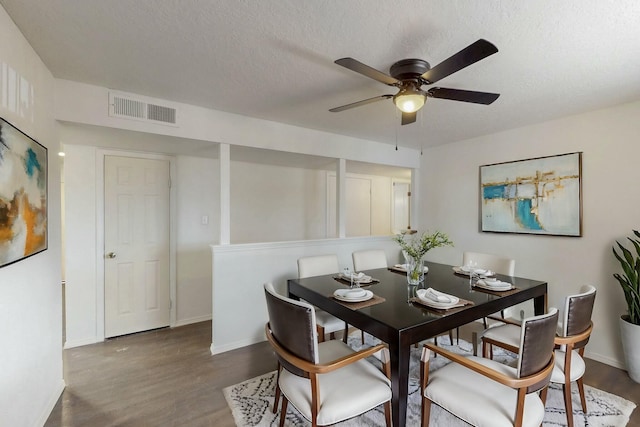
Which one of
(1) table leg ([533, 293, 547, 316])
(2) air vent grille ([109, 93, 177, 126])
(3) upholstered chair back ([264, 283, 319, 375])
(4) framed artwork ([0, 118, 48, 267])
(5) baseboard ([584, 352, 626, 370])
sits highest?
(2) air vent grille ([109, 93, 177, 126])

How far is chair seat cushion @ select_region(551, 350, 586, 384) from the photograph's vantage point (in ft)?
5.64

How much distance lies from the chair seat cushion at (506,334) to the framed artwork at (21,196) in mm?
2986

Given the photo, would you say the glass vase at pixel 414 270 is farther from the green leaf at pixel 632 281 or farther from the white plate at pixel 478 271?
the green leaf at pixel 632 281

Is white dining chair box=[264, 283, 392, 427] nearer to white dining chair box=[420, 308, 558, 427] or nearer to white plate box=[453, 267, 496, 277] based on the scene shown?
white dining chair box=[420, 308, 558, 427]

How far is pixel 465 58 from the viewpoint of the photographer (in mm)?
1452

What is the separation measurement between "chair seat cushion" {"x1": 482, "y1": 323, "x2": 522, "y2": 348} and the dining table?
0.85ft

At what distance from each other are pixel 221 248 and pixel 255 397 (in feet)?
4.46

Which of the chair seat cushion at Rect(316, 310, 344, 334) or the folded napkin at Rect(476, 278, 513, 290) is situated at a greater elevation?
the folded napkin at Rect(476, 278, 513, 290)

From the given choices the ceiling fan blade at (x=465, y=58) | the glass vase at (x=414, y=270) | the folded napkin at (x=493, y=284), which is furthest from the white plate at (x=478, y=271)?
the ceiling fan blade at (x=465, y=58)

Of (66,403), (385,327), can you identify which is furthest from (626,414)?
(66,403)

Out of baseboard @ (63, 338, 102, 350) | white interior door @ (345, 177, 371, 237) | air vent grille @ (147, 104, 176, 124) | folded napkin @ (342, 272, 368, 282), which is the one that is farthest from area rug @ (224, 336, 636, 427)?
white interior door @ (345, 177, 371, 237)

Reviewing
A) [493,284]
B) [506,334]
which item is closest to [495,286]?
[493,284]

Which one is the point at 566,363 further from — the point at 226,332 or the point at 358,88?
the point at 226,332

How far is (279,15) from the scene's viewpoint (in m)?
1.51
